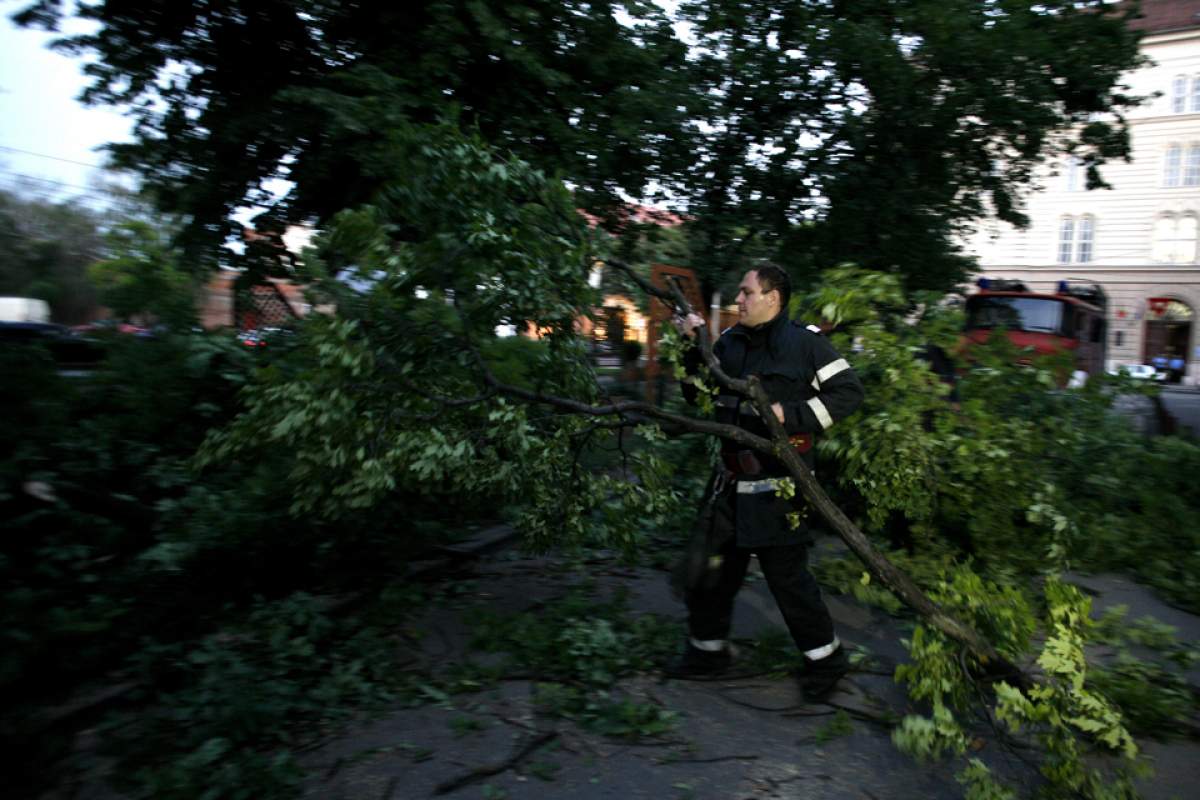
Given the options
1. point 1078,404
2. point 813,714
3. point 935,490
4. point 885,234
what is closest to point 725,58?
point 885,234

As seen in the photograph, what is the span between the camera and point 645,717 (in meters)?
3.85

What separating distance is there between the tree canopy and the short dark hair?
8.02 ft

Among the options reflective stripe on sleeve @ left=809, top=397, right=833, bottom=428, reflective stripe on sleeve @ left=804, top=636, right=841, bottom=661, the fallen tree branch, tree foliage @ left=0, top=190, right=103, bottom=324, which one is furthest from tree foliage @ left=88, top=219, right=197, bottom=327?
reflective stripe on sleeve @ left=804, top=636, right=841, bottom=661

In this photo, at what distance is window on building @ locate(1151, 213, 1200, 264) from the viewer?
137 feet

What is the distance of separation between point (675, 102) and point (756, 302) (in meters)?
5.03

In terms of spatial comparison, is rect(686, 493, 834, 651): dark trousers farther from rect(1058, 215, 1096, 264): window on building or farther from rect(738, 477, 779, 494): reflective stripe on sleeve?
rect(1058, 215, 1096, 264): window on building

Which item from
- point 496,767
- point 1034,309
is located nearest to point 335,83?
point 496,767

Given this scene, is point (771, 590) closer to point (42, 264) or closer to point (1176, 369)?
point (42, 264)

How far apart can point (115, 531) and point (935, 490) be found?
4159 mm

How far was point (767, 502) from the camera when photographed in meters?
4.04

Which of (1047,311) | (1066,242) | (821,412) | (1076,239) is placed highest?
(1076,239)

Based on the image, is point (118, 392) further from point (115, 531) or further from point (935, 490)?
point (935, 490)

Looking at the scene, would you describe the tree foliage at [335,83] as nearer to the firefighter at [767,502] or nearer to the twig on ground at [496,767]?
the firefighter at [767,502]

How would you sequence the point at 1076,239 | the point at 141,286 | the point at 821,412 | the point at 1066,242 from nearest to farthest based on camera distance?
the point at 821,412 < the point at 141,286 < the point at 1076,239 < the point at 1066,242
